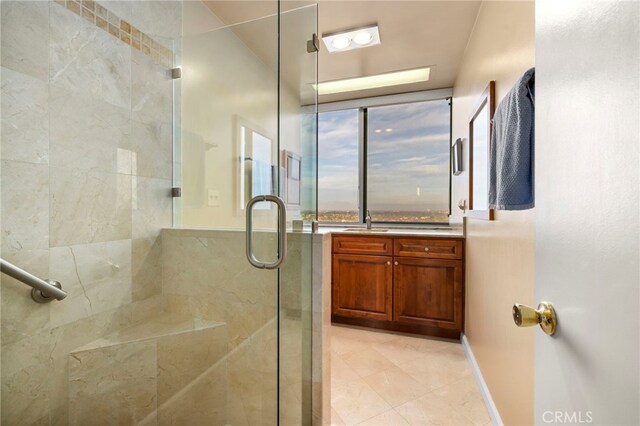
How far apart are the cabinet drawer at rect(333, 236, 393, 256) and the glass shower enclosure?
131cm

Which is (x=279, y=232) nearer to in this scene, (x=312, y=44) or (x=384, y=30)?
(x=312, y=44)

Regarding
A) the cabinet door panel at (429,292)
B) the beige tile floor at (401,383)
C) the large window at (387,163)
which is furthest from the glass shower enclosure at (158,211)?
the large window at (387,163)

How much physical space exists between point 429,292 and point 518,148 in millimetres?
1870

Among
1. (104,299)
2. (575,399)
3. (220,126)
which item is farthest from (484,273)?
(104,299)

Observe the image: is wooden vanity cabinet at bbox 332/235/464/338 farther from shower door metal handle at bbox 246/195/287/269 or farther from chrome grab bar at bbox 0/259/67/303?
chrome grab bar at bbox 0/259/67/303

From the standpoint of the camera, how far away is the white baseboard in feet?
5.03

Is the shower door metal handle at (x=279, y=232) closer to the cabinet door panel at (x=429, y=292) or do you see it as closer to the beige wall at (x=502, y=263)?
the beige wall at (x=502, y=263)

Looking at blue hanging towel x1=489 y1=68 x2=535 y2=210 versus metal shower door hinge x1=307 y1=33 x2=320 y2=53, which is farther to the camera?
metal shower door hinge x1=307 y1=33 x2=320 y2=53

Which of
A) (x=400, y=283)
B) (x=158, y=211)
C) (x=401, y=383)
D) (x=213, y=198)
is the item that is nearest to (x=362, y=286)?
(x=400, y=283)

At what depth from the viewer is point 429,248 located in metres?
2.61

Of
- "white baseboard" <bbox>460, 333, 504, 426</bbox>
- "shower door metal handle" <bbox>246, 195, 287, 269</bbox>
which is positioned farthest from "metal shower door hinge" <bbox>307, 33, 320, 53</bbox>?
"white baseboard" <bbox>460, 333, 504, 426</bbox>

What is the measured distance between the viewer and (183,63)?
1.85 m

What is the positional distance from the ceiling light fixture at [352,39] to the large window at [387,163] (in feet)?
3.91

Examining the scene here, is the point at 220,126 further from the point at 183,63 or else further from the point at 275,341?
the point at 275,341
